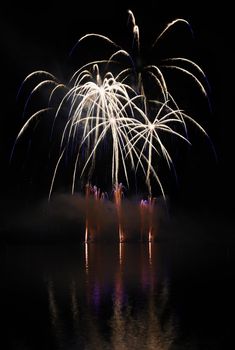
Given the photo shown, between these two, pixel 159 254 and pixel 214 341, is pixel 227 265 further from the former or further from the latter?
pixel 214 341

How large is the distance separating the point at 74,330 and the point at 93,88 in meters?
23.2


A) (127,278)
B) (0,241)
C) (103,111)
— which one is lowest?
(127,278)

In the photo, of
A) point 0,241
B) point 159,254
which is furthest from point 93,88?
point 0,241

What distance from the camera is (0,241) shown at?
212 ft

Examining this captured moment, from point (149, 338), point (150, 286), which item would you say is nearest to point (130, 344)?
point (149, 338)

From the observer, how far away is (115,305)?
25.5 meters

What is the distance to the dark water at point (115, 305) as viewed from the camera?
18.6 m

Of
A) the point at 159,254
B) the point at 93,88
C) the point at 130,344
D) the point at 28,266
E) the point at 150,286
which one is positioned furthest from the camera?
the point at 159,254

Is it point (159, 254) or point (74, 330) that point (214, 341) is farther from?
point (159, 254)

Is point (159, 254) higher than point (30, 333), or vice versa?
point (159, 254)

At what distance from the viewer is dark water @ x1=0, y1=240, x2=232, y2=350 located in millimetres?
18625

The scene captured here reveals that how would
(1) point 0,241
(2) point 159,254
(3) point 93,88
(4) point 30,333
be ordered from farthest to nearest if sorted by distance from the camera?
(1) point 0,241, (2) point 159,254, (3) point 93,88, (4) point 30,333

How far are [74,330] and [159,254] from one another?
3618cm

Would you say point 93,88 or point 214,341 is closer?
point 214,341
